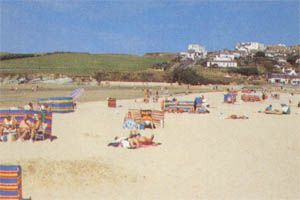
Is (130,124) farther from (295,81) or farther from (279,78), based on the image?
(295,81)

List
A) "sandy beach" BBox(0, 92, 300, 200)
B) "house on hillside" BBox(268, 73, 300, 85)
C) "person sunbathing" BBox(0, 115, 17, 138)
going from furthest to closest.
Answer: "house on hillside" BBox(268, 73, 300, 85) → "person sunbathing" BBox(0, 115, 17, 138) → "sandy beach" BBox(0, 92, 300, 200)

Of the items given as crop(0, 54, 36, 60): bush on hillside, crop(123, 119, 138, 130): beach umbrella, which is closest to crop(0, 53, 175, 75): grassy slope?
crop(0, 54, 36, 60): bush on hillside

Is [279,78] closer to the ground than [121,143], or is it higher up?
A: higher up

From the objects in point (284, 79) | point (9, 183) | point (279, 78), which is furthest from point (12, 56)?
point (9, 183)

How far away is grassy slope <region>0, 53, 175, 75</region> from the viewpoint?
257ft

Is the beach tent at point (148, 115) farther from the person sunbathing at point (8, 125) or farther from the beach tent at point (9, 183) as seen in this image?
the beach tent at point (9, 183)

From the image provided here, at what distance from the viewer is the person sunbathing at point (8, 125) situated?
10.8 metres

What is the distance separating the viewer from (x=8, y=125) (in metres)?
10.8

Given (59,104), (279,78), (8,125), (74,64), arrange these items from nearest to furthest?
(8,125)
(59,104)
(279,78)
(74,64)

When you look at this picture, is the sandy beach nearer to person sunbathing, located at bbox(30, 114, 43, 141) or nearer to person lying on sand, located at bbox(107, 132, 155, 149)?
person lying on sand, located at bbox(107, 132, 155, 149)

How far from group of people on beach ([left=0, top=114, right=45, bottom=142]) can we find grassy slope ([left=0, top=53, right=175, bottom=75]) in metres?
64.1

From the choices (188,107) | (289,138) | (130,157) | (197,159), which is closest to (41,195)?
(130,157)

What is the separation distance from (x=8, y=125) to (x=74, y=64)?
8016 cm

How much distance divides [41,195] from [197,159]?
4106 millimetres
